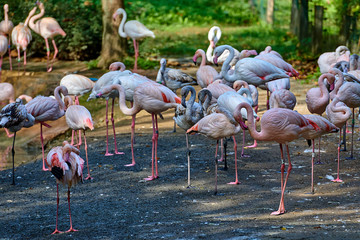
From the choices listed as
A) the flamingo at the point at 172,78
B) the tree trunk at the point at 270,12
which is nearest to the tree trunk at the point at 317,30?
the tree trunk at the point at 270,12

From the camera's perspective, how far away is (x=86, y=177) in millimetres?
7266

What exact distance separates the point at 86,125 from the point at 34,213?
147cm

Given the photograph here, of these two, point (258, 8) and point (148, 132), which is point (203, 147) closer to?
point (148, 132)

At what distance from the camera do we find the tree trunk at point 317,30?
14.9m

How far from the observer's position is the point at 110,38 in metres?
13.9

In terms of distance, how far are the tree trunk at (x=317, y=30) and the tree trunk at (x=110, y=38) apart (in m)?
5.26

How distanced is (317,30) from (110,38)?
5.63 metres

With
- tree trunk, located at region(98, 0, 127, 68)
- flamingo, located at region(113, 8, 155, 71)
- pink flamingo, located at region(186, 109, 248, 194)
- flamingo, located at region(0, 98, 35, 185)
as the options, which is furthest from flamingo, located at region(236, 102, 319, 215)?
tree trunk, located at region(98, 0, 127, 68)

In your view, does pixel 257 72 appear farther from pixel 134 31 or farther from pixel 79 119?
pixel 134 31

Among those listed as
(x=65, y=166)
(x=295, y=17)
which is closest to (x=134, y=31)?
(x=295, y=17)

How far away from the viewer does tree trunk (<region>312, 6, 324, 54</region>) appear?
14859 mm

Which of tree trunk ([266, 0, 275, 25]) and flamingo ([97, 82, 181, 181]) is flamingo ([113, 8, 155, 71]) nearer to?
flamingo ([97, 82, 181, 181])

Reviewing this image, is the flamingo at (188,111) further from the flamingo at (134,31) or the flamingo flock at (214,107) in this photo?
the flamingo at (134,31)

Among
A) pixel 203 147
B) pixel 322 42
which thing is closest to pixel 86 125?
pixel 203 147
